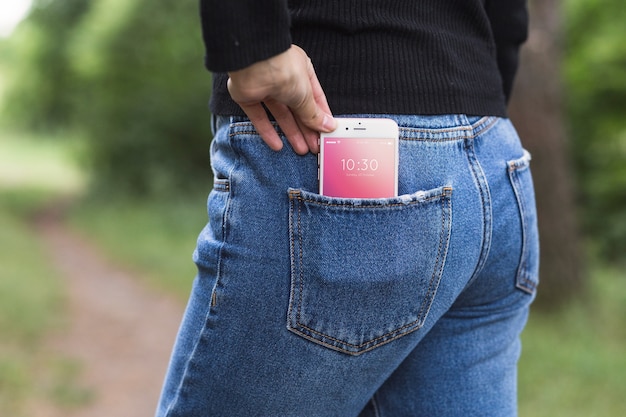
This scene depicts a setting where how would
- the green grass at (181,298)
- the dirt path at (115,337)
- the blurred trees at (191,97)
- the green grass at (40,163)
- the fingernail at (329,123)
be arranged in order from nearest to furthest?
the fingernail at (329,123) → the green grass at (181,298) → the dirt path at (115,337) → the blurred trees at (191,97) → the green grass at (40,163)

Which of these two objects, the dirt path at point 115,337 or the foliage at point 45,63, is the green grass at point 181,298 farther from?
the foliage at point 45,63

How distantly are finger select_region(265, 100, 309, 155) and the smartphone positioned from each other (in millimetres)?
35

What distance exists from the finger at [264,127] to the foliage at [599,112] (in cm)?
824

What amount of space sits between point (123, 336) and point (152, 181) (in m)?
7.73

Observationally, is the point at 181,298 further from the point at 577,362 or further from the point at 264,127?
the point at 264,127

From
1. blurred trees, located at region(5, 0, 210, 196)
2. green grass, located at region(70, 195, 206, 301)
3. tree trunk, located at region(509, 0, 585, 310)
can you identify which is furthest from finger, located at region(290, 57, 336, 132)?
blurred trees, located at region(5, 0, 210, 196)

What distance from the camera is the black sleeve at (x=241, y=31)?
2.89ft

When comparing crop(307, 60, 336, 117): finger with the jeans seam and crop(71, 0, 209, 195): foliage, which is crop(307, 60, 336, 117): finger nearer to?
the jeans seam

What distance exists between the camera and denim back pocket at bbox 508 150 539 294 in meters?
1.13

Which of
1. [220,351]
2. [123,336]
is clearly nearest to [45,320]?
[123,336]

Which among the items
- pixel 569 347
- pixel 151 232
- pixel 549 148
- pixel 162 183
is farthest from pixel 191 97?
pixel 569 347

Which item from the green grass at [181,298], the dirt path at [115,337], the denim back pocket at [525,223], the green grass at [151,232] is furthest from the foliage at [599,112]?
the denim back pocket at [525,223]

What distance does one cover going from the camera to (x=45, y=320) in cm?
489

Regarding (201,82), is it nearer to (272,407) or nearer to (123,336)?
(123,336)
